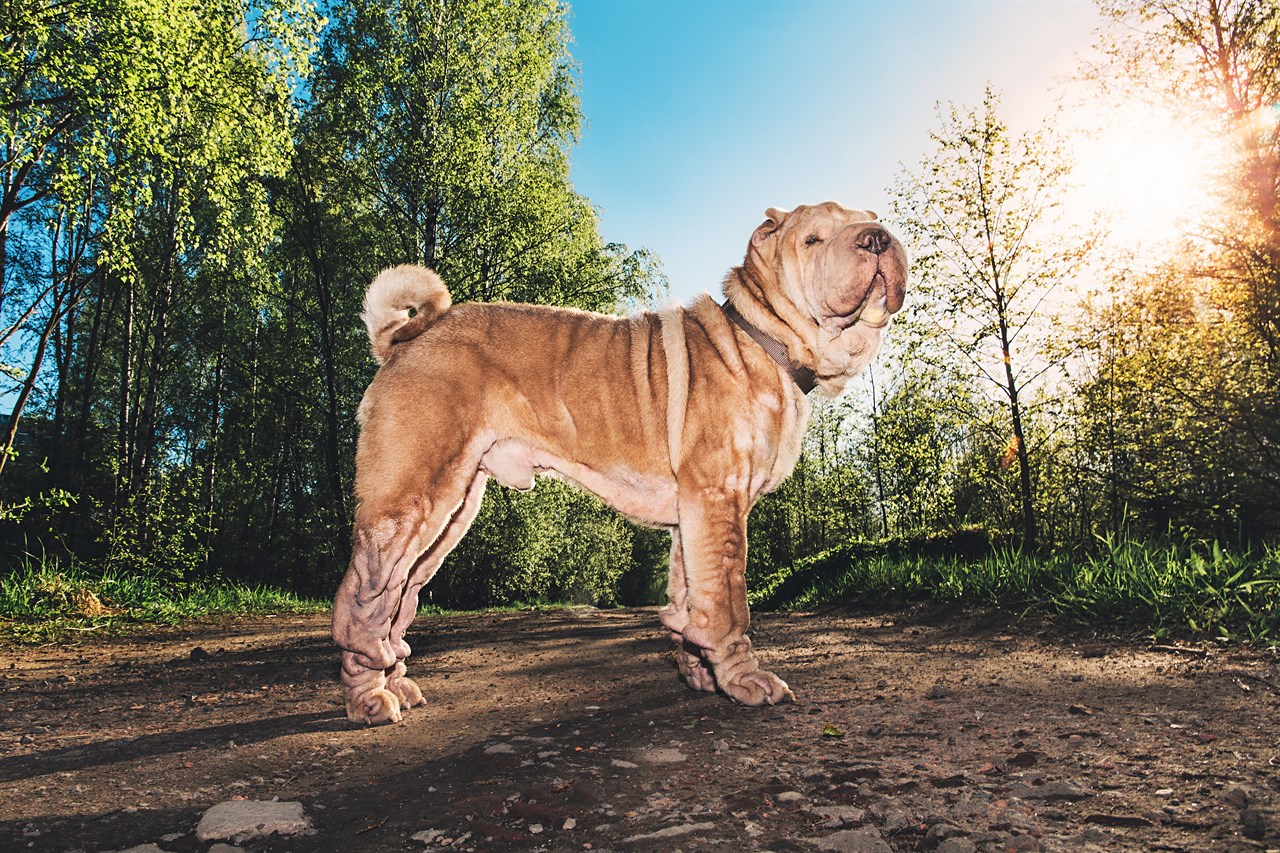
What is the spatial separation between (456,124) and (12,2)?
9513 mm

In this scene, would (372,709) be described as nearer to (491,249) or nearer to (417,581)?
(417,581)

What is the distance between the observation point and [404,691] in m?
4.02

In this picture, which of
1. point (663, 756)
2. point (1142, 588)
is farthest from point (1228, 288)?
point (663, 756)

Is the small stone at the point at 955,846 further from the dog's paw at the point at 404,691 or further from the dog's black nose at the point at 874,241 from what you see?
the dog's paw at the point at 404,691

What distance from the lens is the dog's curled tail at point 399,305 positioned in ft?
13.7

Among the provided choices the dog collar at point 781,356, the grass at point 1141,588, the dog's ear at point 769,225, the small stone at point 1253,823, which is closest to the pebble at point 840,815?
the small stone at point 1253,823

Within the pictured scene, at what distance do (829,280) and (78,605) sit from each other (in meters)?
9.87

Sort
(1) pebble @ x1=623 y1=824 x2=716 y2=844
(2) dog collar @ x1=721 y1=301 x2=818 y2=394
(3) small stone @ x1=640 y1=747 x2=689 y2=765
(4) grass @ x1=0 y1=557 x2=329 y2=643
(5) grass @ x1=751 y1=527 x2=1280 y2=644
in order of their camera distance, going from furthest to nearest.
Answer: (4) grass @ x1=0 y1=557 x2=329 y2=643, (5) grass @ x1=751 y1=527 x2=1280 y2=644, (2) dog collar @ x1=721 y1=301 x2=818 y2=394, (3) small stone @ x1=640 y1=747 x2=689 y2=765, (1) pebble @ x1=623 y1=824 x2=716 y2=844

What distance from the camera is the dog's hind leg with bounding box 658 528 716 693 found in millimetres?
4027

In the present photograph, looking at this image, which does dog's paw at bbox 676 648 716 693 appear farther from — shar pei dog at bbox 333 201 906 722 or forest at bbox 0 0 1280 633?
forest at bbox 0 0 1280 633

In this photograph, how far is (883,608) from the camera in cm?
883

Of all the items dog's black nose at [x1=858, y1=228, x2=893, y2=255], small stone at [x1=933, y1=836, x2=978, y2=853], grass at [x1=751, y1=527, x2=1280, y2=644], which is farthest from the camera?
grass at [x1=751, y1=527, x2=1280, y2=644]

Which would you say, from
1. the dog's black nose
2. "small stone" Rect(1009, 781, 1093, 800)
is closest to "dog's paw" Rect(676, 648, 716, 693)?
"small stone" Rect(1009, 781, 1093, 800)

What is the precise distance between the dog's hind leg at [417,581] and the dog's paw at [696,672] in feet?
5.25
